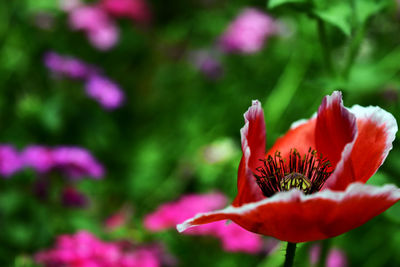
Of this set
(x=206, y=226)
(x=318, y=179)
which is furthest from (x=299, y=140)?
(x=206, y=226)

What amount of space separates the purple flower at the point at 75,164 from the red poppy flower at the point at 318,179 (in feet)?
1.87

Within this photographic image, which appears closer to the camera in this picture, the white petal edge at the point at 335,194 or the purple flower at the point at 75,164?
the white petal edge at the point at 335,194

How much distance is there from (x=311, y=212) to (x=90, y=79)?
3.87 feet

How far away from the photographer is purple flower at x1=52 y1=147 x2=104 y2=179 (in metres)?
1.11

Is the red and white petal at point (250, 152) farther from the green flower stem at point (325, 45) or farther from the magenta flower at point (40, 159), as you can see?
the magenta flower at point (40, 159)

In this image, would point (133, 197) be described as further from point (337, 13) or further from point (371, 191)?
point (371, 191)

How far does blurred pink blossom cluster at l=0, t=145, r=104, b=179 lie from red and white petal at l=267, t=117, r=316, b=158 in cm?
57

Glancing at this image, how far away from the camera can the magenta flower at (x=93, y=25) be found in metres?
2.05

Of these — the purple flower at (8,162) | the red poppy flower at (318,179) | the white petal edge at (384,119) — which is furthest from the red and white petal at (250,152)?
the purple flower at (8,162)

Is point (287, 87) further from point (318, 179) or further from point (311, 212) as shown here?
point (311, 212)

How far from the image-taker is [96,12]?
2.12 meters

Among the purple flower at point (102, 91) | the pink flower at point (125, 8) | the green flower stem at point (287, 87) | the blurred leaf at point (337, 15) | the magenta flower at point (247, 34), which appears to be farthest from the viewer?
the pink flower at point (125, 8)

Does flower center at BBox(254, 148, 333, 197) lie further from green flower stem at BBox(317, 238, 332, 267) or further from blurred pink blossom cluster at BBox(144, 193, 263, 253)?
blurred pink blossom cluster at BBox(144, 193, 263, 253)

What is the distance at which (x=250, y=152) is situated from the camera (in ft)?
1.83
